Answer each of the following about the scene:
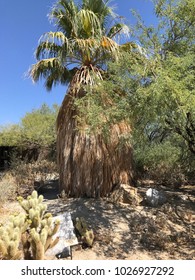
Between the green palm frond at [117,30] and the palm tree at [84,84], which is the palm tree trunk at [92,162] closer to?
the palm tree at [84,84]

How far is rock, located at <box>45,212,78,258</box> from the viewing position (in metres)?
4.99

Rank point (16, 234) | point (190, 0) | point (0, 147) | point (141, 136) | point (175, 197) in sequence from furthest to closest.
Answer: point (0, 147) → point (175, 197) → point (141, 136) → point (190, 0) → point (16, 234)

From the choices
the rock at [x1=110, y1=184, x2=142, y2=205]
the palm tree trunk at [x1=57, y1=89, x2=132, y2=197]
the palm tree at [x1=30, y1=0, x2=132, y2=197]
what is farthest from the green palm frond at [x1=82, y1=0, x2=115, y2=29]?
the rock at [x1=110, y1=184, x2=142, y2=205]

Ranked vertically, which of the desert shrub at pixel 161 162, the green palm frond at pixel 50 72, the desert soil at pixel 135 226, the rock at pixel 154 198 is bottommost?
the desert soil at pixel 135 226

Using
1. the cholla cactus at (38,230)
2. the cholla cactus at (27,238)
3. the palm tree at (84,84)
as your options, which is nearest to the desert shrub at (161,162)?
the palm tree at (84,84)

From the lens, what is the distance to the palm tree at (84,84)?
25.5ft

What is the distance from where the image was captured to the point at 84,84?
26.1 feet

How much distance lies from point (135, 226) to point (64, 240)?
5.83 ft

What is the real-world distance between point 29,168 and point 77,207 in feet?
17.8

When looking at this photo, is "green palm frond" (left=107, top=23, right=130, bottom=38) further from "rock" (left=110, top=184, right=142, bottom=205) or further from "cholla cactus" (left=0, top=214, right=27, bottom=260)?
"cholla cactus" (left=0, top=214, right=27, bottom=260)

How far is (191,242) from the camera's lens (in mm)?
5609

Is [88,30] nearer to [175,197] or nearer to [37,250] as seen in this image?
[175,197]

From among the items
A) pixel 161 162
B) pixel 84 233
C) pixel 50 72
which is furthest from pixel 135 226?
pixel 50 72

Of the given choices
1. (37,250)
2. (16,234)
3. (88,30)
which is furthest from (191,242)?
(88,30)
